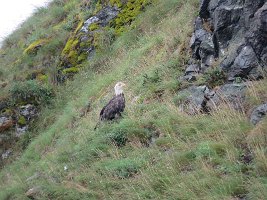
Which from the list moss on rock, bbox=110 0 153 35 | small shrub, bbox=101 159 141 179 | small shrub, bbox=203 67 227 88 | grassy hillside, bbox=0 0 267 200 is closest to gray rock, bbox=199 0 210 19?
grassy hillside, bbox=0 0 267 200

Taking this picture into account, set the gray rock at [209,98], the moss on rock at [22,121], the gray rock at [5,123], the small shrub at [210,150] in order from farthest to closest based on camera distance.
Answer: the moss on rock at [22,121] → the gray rock at [5,123] → the gray rock at [209,98] → the small shrub at [210,150]

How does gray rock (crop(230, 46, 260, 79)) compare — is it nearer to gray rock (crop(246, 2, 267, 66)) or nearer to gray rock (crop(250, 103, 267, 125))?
gray rock (crop(246, 2, 267, 66))

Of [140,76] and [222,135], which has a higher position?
[222,135]

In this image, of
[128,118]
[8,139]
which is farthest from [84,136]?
[8,139]

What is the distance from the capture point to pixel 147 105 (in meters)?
9.32

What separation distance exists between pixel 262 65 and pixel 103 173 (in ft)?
10.7

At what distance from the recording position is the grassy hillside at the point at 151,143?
221 inches

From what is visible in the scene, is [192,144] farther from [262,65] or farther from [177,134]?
[262,65]

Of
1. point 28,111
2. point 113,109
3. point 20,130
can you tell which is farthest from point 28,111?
point 113,109

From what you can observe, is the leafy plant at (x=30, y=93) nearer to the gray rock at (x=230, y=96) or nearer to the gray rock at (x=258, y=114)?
the gray rock at (x=230, y=96)

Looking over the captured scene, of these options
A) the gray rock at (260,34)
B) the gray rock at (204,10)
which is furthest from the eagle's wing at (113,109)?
the gray rock at (260,34)

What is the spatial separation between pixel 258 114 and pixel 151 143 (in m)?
2.00

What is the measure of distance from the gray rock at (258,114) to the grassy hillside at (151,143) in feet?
0.34

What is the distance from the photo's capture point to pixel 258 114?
646cm
